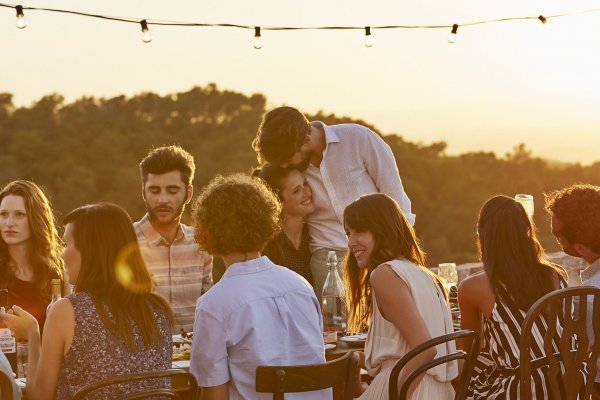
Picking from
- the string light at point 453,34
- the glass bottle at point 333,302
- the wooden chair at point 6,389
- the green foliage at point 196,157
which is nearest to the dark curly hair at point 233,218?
the wooden chair at point 6,389

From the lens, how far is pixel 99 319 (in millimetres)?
2479

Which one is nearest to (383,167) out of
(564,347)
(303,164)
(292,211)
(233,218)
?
(303,164)

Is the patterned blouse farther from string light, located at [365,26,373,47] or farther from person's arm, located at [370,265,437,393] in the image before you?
string light, located at [365,26,373,47]

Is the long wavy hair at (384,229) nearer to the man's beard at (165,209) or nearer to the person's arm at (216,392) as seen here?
the person's arm at (216,392)

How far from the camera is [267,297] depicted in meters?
2.46

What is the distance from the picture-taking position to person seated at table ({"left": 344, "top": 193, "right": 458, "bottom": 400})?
2.79 meters

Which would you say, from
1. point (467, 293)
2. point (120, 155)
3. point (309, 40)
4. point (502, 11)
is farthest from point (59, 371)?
point (120, 155)

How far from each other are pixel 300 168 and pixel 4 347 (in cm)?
175

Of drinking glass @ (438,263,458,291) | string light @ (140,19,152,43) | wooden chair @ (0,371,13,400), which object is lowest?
wooden chair @ (0,371,13,400)

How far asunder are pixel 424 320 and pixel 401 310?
9 cm

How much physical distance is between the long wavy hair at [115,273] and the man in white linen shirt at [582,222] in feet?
4.73

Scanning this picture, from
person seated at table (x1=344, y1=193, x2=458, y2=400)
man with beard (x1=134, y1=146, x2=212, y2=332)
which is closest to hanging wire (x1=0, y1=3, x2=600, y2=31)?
man with beard (x1=134, y1=146, x2=212, y2=332)

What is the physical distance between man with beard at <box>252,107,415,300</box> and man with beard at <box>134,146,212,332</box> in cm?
37

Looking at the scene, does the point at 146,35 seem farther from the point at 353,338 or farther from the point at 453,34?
the point at 353,338
